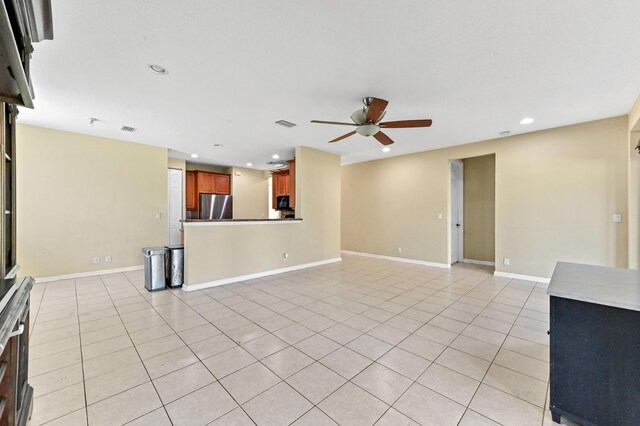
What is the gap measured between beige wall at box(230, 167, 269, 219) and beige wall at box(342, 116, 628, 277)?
4.35 m

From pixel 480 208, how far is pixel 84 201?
828 cm

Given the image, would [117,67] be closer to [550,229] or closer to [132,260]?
[132,260]

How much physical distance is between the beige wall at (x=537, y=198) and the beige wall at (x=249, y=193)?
14.3 feet

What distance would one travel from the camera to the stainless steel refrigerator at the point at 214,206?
7.54 metres

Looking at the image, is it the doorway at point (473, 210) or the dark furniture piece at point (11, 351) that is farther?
the doorway at point (473, 210)

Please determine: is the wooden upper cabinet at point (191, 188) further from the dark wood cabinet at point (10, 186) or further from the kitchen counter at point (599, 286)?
the kitchen counter at point (599, 286)

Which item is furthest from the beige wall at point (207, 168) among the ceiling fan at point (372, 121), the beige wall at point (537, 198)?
the ceiling fan at point (372, 121)

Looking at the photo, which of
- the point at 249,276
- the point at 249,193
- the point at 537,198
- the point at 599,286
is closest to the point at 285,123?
the point at 249,276

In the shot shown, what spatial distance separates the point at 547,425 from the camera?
1543mm

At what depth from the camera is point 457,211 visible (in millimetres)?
6461

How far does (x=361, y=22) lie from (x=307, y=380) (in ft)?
8.75

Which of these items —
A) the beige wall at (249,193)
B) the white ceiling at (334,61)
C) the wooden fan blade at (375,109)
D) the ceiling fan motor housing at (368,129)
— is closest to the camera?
the white ceiling at (334,61)

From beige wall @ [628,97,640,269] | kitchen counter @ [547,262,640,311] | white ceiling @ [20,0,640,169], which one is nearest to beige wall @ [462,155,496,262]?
white ceiling @ [20,0,640,169]

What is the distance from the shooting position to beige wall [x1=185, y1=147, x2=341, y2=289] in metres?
4.29
